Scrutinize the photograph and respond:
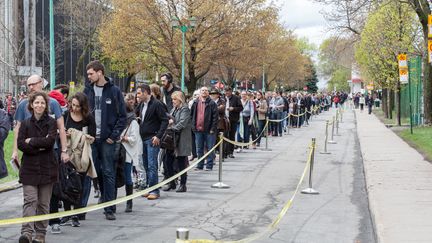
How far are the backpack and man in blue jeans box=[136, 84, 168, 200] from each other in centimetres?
259

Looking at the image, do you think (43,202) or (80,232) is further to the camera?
(80,232)

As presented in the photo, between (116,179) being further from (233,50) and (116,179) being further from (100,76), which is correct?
(233,50)

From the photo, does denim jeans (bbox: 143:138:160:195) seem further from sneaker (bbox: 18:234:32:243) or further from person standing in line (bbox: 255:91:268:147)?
person standing in line (bbox: 255:91:268:147)

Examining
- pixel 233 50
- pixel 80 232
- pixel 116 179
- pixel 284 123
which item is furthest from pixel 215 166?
pixel 233 50

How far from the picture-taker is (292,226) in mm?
8352

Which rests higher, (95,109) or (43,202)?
(95,109)

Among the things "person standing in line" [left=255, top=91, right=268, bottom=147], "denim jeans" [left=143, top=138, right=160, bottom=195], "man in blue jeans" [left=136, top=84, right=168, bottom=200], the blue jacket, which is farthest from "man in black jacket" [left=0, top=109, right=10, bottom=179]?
"person standing in line" [left=255, top=91, right=268, bottom=147]

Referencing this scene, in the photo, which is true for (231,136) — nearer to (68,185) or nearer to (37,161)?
(68,185)

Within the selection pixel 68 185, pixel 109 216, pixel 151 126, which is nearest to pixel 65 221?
pixel 109 216

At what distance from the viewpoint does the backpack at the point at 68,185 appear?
24.8 feet

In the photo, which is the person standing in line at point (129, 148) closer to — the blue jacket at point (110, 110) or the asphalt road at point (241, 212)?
the asphalt road at point (241, 212)

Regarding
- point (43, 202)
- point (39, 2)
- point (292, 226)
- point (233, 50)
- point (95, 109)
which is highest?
point (39, 2)

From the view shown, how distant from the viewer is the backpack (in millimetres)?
7566

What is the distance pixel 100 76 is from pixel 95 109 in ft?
1.46
